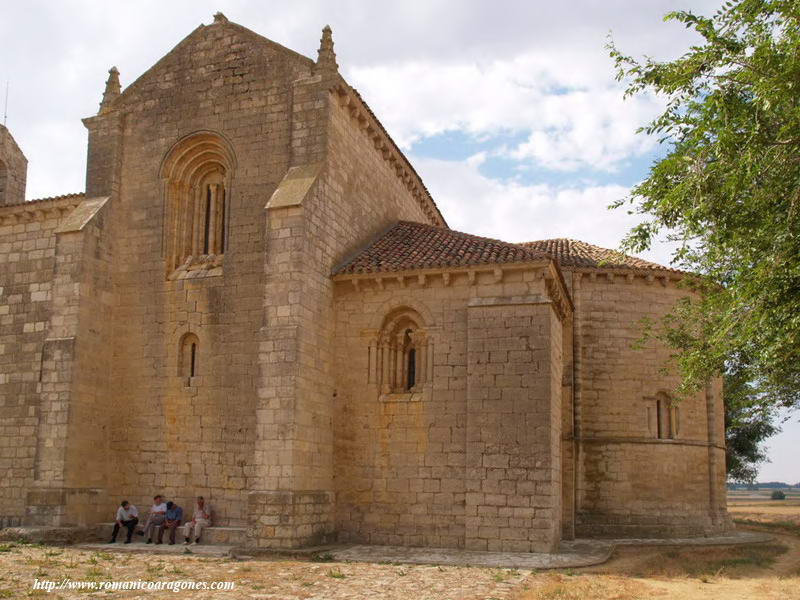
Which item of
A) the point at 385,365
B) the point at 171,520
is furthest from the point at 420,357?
the point at 171,520

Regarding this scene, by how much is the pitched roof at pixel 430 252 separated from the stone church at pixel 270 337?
0.07m

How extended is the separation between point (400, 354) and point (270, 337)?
9.47ft

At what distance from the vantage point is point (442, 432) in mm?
15734

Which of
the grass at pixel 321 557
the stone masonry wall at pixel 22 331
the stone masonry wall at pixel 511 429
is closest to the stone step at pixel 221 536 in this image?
the grass at pixel 321 557

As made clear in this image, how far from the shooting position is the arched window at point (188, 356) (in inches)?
666

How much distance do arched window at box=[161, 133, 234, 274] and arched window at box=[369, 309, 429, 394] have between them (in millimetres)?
4121

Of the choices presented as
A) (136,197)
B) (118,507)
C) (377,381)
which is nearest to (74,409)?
(118,507)

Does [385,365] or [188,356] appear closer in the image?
[385,365]

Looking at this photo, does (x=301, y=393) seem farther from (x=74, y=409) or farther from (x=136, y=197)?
(x=136, y=197)

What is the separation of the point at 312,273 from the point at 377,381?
261cm

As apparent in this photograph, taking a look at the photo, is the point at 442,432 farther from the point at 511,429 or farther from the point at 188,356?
the point at 188,356

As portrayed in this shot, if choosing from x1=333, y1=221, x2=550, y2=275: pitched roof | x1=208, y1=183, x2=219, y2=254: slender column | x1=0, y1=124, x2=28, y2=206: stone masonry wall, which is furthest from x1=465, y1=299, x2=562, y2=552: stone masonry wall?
x1=0, y1=124, x2=28, y2=206: stone masonry wall

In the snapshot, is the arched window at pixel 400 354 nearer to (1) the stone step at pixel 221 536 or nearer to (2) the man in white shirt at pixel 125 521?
(1) the stone step at pixel 221 536

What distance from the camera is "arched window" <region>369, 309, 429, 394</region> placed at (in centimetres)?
1645
